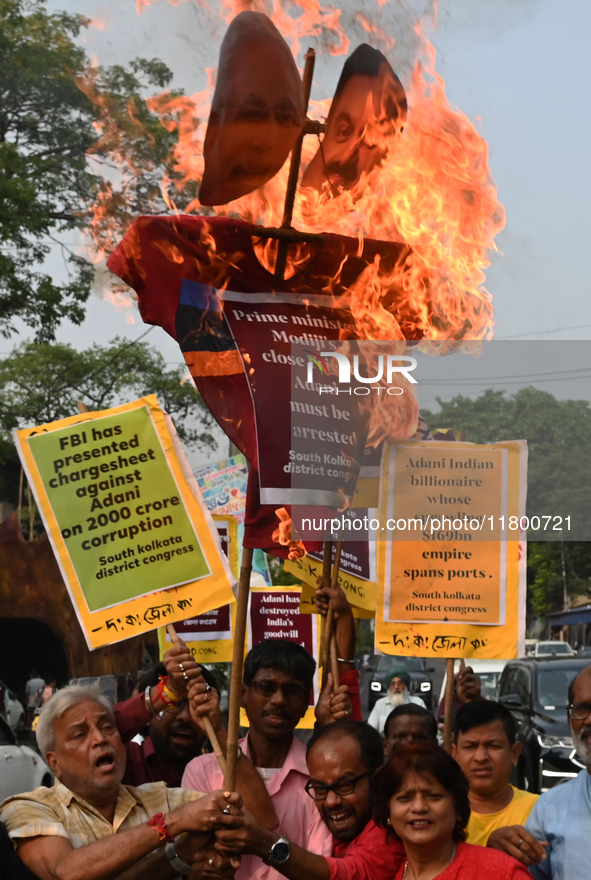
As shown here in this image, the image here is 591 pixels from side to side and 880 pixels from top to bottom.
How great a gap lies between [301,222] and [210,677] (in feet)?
7.01

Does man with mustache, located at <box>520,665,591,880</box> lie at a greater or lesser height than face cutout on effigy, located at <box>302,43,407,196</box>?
lesser

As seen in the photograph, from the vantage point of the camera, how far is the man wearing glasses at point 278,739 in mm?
3887

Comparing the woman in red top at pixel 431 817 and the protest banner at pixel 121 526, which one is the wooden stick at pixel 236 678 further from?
the protest banner at pixel 121 526

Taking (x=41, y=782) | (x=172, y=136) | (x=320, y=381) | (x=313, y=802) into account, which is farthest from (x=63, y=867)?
(x=41, y=782)

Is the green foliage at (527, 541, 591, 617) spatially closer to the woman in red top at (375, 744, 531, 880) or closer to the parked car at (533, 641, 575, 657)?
the parked car at (533, 641, 575, 657)

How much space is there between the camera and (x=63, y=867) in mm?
3264

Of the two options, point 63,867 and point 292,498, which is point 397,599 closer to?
point 292,498

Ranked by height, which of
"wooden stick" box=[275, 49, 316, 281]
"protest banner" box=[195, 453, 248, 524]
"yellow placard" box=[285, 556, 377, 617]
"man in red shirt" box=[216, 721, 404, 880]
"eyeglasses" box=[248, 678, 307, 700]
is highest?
"wooden stick" box=[275, 49, 316, 281]

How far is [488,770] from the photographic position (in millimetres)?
4238

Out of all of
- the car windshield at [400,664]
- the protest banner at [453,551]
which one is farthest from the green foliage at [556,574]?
the protest banner at [453,551]

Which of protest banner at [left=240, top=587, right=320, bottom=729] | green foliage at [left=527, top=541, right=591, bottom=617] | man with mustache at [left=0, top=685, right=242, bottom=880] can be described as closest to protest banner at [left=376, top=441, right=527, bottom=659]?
man with mustache at [left=0, top=685, right=242, bottom=880]

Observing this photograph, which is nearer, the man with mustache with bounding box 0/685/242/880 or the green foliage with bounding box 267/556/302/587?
the man with mustache with bounding box 0/685/242/880

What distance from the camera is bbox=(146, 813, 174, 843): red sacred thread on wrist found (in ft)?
10.9

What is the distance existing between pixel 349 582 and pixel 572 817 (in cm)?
313
